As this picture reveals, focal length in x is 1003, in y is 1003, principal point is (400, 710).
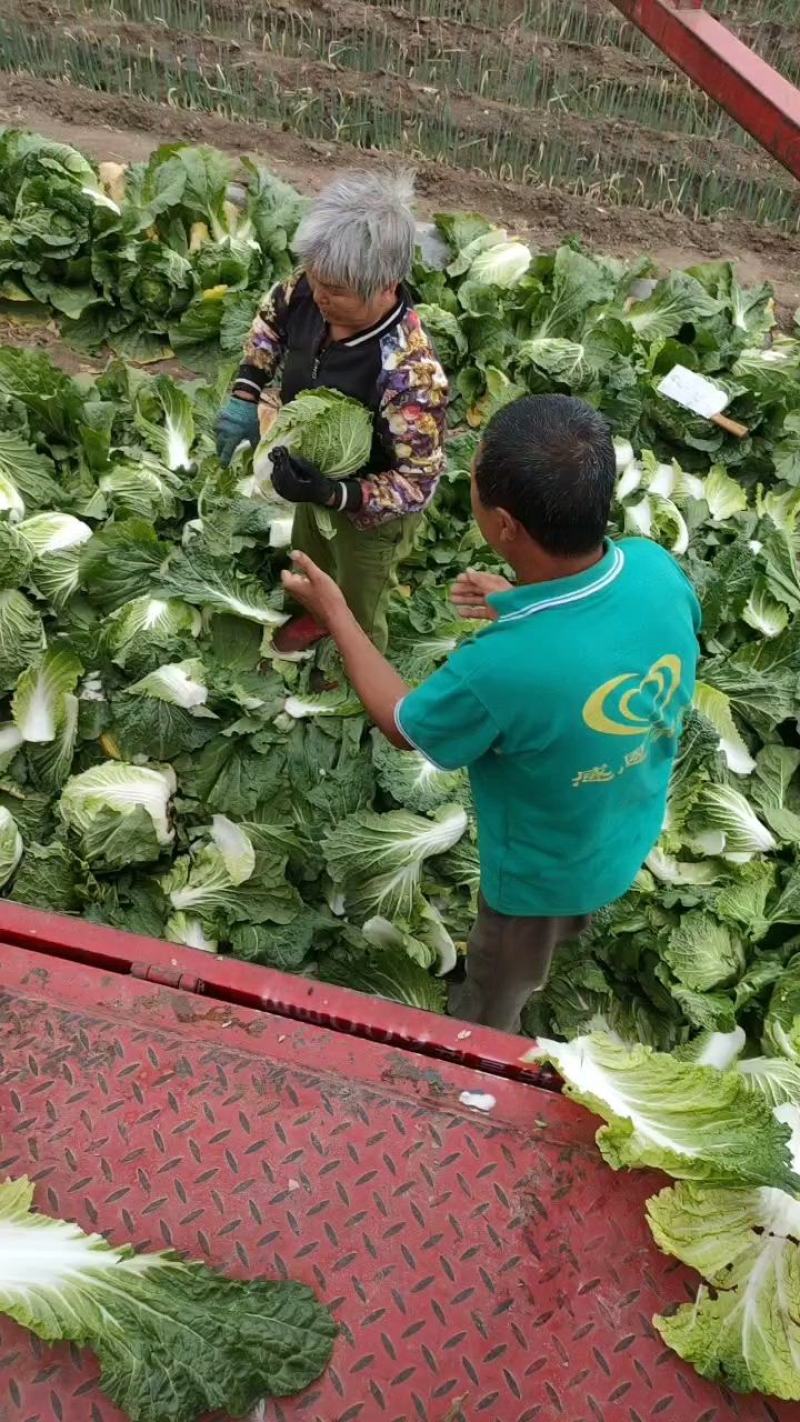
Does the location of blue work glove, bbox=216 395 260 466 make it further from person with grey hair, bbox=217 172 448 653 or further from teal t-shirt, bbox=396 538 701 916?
teal t-shirt, bbox=396 538 701 916

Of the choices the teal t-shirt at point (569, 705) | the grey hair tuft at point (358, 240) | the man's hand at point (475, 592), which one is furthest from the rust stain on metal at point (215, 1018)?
the grey hair tuft at point (358, 240)

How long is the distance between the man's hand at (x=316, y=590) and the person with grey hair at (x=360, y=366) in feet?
1.99

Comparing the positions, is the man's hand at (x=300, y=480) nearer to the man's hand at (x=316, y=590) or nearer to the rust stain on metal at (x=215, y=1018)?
the man's hand at (x=316, y=590)

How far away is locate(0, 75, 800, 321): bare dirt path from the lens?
7762mm

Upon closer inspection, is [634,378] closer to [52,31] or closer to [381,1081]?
[381,1081]

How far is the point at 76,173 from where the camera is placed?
625 cm

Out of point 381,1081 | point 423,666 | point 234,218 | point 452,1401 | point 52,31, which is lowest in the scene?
point 423,666

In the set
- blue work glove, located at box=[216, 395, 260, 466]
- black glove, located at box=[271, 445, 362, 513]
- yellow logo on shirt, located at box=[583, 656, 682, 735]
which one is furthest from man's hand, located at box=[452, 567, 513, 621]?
blue work glove, located at box=[216, 395, 260, 466]

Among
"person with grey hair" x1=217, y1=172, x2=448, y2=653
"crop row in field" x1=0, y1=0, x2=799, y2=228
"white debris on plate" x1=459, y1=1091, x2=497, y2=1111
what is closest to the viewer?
"white debris on plate" x1=459, y1=1091, x2=497, y2=1111

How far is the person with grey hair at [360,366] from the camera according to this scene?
2.94 metres

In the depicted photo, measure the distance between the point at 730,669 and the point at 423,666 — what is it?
1290mm

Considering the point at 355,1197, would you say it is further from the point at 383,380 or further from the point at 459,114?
the point at 459,114

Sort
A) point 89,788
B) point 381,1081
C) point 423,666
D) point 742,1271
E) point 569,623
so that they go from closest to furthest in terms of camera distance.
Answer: point 742,1271
point 381,1081
point 569,623
point 89,788
point 423,666

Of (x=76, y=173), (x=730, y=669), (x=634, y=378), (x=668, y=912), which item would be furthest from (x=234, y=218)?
(x=668, y=912)
